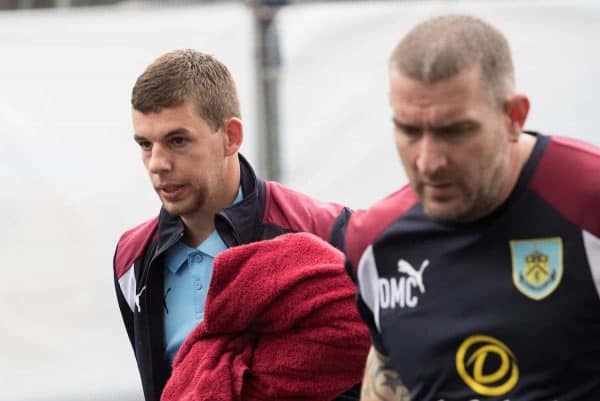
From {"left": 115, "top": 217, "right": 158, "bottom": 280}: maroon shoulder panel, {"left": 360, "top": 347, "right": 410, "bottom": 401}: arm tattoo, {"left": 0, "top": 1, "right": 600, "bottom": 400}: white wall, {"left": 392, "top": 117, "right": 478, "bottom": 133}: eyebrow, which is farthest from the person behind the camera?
{"left": 0, "top": 1, "right": 600, "bottom": 400}: white wall

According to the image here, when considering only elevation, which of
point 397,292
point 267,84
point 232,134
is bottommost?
point 397,292

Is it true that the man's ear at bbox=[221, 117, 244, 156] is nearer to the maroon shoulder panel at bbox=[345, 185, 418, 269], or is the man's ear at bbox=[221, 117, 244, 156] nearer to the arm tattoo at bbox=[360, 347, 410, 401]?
the maroon shoulder panel at bbox=[345, 185, 418, 269]

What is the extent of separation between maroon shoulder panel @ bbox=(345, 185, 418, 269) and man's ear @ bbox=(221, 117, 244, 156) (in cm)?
67

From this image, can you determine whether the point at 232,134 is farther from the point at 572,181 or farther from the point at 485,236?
the point at 572,181

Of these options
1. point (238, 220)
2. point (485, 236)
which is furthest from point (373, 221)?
point (238, 220)

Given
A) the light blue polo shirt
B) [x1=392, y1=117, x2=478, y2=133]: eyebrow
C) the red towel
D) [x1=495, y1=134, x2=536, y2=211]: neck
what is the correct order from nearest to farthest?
[x1=392, y1=117, x2=478, y2=133]: eyebrow
[x1=495, y1=134, x2=536, y2=211]: neck
the red towel
the light blue polo shirt

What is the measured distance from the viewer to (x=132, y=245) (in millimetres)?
4000

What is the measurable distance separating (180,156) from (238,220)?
8.5 inches

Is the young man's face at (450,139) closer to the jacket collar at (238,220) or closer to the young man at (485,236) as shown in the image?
the young man at (485,236)

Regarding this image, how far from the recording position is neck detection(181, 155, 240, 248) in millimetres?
3807

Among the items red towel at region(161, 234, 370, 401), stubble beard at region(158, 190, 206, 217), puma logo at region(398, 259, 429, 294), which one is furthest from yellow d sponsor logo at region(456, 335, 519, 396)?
stubble beard at region(158, 190, 206, 217)

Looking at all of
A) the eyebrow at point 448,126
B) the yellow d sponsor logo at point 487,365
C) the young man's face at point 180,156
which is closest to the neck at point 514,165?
the eyebrow at point 448,126

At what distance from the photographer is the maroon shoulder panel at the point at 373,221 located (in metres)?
3.13

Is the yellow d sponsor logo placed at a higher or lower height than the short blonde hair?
lower
